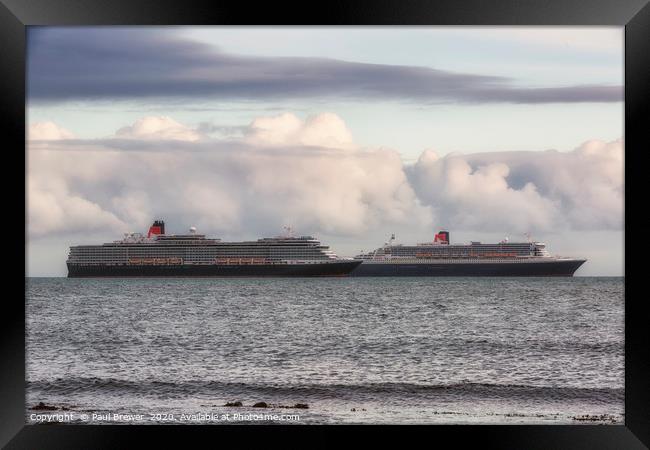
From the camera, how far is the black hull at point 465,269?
54812mm

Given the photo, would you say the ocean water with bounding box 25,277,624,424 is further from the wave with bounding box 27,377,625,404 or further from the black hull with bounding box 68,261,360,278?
the black hull with bounding box 68,261,360,278

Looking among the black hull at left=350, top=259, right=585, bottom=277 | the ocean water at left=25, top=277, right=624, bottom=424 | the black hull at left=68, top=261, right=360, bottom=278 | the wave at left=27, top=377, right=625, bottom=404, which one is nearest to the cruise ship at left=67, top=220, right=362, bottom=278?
the black hull at left=68, top=261, right=360, bottom=278

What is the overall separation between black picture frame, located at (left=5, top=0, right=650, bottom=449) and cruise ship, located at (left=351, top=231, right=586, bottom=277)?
163 feet

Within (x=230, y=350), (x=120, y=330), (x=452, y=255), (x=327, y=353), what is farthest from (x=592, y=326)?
(x=452, y=255)

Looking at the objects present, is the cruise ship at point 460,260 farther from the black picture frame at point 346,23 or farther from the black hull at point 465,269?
the black picture frame at point 346,23

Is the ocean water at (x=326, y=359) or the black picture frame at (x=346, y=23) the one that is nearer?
the black picture frame at (x=346, y=23)

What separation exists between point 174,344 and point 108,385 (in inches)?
302

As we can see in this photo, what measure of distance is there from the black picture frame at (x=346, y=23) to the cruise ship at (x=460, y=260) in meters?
49.8

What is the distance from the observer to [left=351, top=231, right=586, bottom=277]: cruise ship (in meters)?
54.7

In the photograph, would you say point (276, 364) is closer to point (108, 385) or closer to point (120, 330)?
point (108, 385)

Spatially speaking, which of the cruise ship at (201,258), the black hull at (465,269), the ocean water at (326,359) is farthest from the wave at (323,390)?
the black hull at (465,269)

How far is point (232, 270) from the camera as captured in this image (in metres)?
49.5

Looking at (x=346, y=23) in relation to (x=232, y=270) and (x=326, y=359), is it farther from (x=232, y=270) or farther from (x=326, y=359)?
(x=232, y=270)

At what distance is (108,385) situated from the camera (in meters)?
11.1
